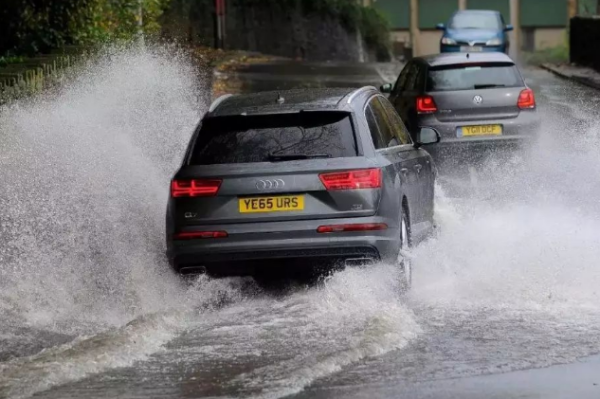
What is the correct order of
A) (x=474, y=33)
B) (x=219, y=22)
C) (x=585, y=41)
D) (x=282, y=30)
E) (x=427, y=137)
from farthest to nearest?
(x=282, y=30) < (x=474, y=33) < (x=585, y=41) < (x=219, y=22) < (x=427, y=137)

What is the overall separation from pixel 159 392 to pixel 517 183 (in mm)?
10096

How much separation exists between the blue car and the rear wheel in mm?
28061

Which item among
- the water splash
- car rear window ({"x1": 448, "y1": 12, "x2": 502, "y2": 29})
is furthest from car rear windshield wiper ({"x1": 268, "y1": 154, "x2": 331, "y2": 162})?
car rear window ({"x1": 448, "y1": 12, "x2": 502, "y2": 29})

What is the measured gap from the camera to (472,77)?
19.5 m

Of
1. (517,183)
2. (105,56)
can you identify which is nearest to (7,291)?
(517,183)

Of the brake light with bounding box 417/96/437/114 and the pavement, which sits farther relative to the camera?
the pavement

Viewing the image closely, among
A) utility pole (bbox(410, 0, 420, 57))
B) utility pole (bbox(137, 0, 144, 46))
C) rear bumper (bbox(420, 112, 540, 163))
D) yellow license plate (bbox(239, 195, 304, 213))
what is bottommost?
utility pole (bbox(410, 0, 420, 57))

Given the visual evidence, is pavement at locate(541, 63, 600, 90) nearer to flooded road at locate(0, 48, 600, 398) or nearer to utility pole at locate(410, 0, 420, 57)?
flooded road at locate(0, 48, 600, 398)

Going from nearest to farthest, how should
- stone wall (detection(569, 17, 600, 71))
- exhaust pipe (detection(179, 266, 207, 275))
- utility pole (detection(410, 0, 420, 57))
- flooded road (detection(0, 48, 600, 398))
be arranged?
flooded road (detection(0, 48, 600, 398)), exhaust pipe (detection(179, 266, 207, 275)), stone wall (detection(569, 17, 600, 71)), utility pole (detection(410, 0, 420, 57))

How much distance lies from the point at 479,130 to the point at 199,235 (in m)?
9.09

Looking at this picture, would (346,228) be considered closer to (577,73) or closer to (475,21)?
(577,73)

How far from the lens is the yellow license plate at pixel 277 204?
413 inches

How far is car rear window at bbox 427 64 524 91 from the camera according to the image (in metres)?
19.5

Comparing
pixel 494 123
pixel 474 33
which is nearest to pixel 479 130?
pixel 494 123
